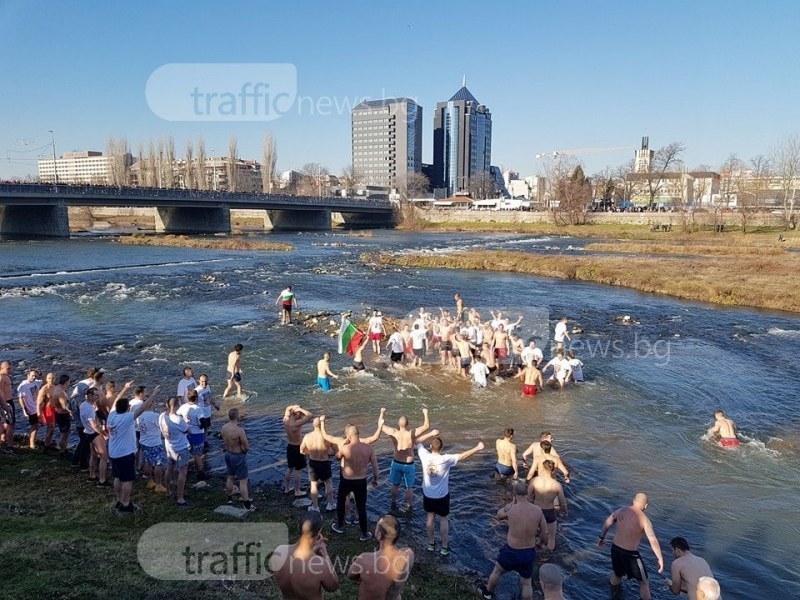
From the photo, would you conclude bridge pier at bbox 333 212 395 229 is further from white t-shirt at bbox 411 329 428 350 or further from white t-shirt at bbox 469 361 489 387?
white t-shirt at bbox 469 361 489 387

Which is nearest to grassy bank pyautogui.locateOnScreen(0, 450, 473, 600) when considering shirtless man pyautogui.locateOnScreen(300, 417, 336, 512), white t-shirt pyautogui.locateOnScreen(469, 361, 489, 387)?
shirtless man pyautogui.locateOnScreen(300, 417, 336, 512)

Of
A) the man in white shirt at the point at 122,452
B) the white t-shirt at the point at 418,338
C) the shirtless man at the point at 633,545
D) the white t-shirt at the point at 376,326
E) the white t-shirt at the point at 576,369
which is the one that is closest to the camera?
the shirtless man at the point at 633,545

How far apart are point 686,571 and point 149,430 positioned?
8.85 m

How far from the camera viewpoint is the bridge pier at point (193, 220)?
89.6m

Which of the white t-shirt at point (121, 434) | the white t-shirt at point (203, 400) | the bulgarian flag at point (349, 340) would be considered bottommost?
the bulgarian flag at point (349, 340)

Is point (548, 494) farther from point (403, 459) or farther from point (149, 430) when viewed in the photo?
point (149, 430)

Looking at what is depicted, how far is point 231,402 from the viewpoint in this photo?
51.7ft

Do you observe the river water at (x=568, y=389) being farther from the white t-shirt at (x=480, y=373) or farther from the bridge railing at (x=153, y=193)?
the bridge railing at (x=153, y=193)

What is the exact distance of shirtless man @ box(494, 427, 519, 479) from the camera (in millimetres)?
11023

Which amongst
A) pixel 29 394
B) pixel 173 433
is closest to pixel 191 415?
pixel 173 433

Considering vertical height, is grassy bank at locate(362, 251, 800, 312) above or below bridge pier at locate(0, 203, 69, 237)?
below

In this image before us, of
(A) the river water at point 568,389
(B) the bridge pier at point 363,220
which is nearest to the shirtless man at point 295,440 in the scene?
(A) the river water at point 568,389

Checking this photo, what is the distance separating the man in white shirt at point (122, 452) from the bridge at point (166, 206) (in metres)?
61.1

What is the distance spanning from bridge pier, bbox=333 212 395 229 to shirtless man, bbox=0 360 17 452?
10776cm
